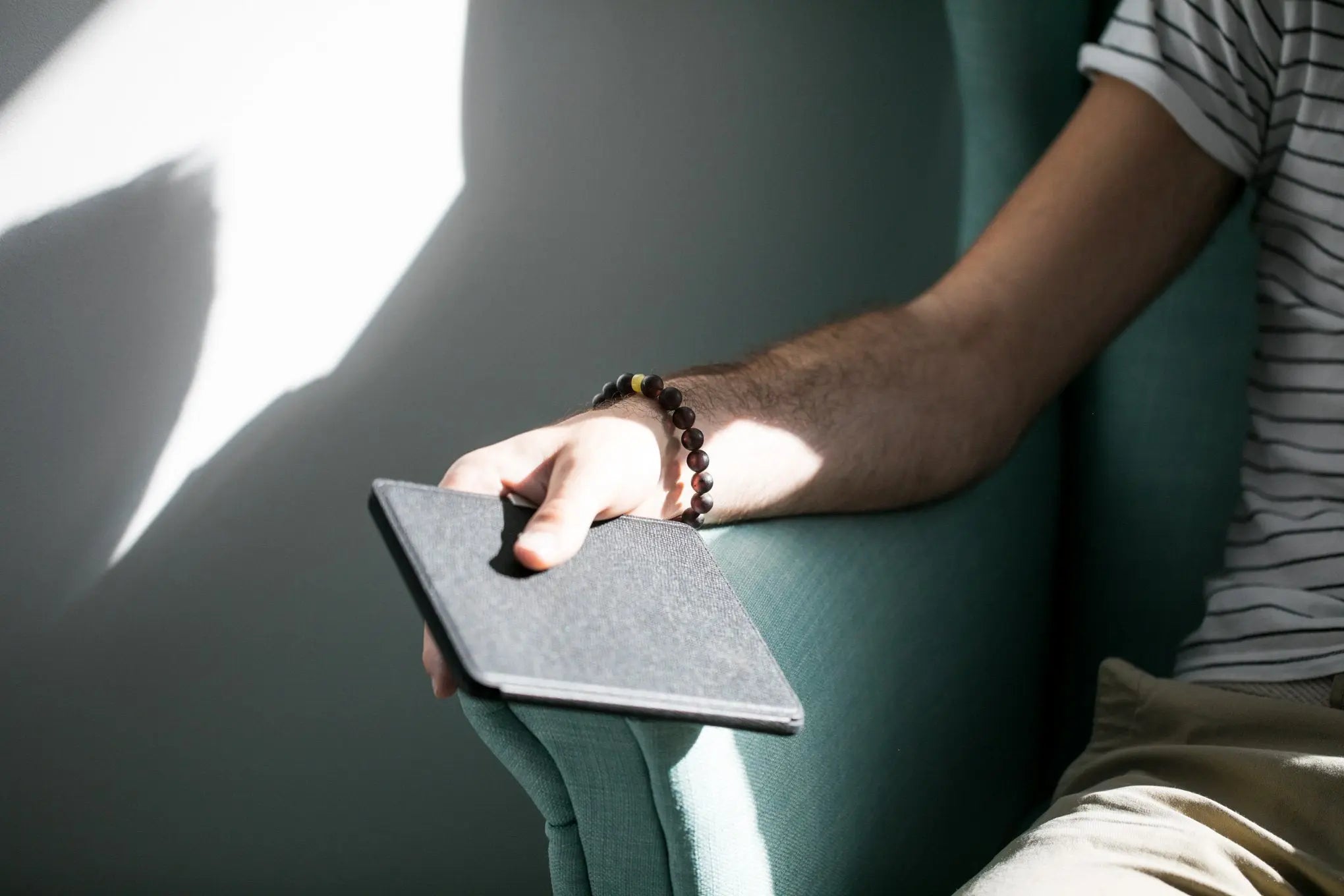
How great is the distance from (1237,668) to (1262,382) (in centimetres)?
25

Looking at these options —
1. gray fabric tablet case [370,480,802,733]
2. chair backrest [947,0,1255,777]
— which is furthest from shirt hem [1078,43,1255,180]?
gray fabric tablet case [370,480,802,733]

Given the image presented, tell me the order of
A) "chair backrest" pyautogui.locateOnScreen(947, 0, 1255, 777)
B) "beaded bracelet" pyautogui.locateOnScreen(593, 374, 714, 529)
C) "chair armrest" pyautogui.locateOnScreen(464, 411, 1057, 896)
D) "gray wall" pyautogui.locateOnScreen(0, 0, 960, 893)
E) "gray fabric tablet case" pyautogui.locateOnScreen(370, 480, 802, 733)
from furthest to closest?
1. "chair backrest" pyautogui.locateOnScreen(947, 0, 1255, 777)
2. "gray wall" pyautogui.locateOnScreen(0, 0, 960, 893)
3. "beaded bracelet" pyautogui.locateOnScreen(593, 374, 714, 529)
4. "chair armrest" pyautogui.locateOnScreen(464, 411, 1057, 896)
5. "gray fabric tablet case" pyautogui.locateOnScreen(370, 480, 802, 733)

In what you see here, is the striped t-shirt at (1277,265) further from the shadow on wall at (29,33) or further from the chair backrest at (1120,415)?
the shadow on wall at (29,33)

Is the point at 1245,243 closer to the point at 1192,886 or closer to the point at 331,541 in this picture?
the point at 1192,886

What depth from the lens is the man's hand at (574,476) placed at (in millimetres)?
586

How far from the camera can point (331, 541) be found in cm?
100

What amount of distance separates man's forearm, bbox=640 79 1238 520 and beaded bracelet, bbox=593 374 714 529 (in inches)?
1.0

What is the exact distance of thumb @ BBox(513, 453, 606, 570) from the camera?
0.57 metres

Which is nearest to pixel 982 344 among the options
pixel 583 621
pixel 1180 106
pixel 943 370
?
pixel 943 370

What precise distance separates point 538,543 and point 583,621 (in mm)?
46

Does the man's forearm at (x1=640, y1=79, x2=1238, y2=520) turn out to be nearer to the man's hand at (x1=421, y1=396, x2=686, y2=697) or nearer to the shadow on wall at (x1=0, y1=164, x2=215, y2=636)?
the man's hand at (x1=421, y1=396, x2=686, y2=697)

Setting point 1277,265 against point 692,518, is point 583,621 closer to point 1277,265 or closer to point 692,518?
point 692,518

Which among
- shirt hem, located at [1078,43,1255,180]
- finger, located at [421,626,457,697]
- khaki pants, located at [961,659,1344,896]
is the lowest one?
khaki pants, located at [961,659,1344,896]

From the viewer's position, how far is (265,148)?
88cm
